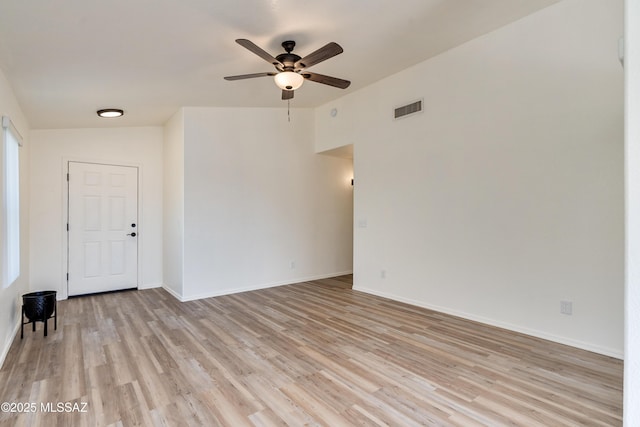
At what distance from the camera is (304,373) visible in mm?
2473

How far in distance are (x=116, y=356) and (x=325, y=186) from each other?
162 inches

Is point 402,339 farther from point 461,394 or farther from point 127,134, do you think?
point 127,134

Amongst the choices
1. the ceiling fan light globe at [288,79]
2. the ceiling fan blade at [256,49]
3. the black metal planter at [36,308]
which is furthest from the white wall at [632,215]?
the black metal planter at [36,308]

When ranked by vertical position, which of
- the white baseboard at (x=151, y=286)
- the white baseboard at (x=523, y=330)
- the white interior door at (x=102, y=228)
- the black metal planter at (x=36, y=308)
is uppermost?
the white interior door at (x=102, y=228)

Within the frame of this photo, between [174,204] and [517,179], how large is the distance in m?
4.51

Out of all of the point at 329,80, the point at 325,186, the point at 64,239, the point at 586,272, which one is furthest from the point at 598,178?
the point at 64,239

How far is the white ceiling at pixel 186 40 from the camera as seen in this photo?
2.23 metres

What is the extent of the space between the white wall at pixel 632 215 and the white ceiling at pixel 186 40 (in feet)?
5.70

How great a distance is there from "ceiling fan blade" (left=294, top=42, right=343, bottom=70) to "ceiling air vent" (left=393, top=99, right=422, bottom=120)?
1779 mm

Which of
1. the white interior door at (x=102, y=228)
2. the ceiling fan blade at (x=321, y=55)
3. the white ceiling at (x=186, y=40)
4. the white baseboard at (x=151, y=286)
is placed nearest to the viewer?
the white ceiling at (x=186, y=40)

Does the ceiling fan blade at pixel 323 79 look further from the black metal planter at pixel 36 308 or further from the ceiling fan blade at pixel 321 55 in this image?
the black metal planter at pixel 36 308

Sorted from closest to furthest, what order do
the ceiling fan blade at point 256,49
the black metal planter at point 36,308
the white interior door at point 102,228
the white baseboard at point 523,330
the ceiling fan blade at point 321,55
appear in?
the ceiling fan blade at point 256,49
the ceiling fan blade at point 321,55
the white baseboard at point 523,330
the black metal planter at point 36,308
the white interior door at point 102,228

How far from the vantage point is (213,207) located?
4805 mm

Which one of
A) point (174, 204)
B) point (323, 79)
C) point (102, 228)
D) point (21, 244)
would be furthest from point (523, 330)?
point (102, 228)
